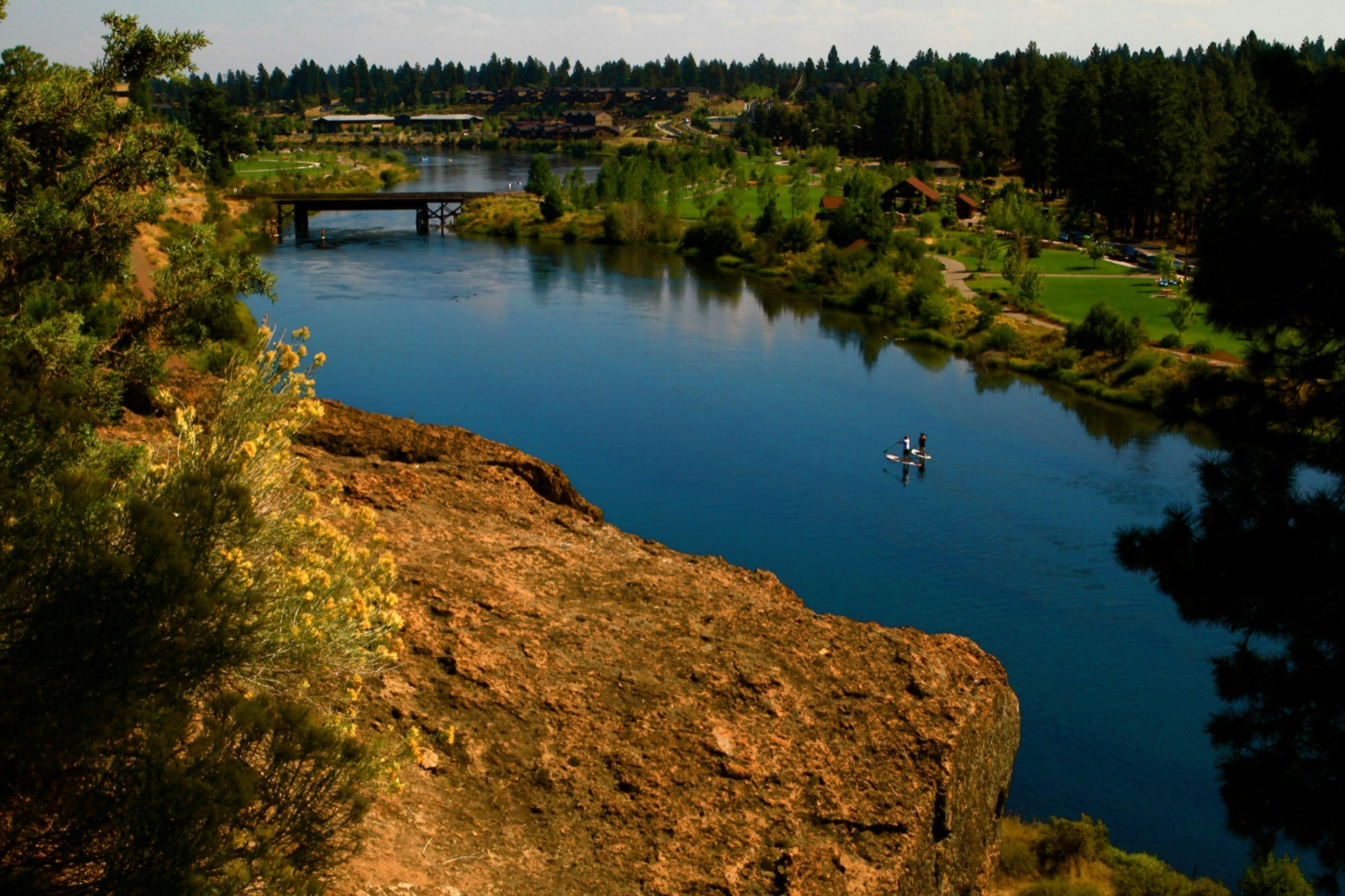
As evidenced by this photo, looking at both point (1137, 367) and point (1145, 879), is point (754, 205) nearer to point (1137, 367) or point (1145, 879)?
point (1137, 367)

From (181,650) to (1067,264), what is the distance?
6903 centimetres

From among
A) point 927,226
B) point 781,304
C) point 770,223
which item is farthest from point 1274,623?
point 927,226

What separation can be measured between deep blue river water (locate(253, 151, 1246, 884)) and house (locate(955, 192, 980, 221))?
33.1m

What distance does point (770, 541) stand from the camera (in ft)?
94.1

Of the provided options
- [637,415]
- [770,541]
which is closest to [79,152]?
[770,541]

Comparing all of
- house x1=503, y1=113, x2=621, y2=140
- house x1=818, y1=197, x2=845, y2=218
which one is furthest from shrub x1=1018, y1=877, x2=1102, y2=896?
house x1=503, y1=113, x2=621, y2=140

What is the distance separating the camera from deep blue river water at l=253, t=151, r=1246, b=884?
69.3 feet

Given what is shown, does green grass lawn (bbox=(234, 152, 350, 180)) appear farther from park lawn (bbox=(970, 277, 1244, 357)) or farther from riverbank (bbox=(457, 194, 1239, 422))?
park lawn (bbox=(970, 277, 1244, 357))

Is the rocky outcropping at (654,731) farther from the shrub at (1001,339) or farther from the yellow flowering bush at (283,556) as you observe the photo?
the shrub at (1001,339)

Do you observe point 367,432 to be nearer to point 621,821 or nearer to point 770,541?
point 621,821

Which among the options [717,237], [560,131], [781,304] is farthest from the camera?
[560,131]

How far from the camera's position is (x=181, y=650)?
475 centimetres

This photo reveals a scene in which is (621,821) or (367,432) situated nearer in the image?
(621,821)

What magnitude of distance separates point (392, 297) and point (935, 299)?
82.6 feet
